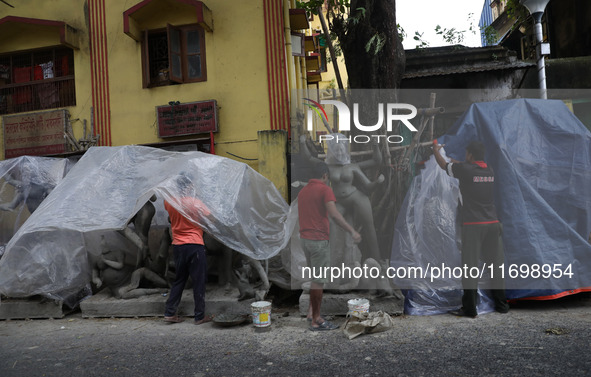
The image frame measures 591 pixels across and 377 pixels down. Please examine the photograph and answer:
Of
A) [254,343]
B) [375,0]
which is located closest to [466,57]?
[375,0]

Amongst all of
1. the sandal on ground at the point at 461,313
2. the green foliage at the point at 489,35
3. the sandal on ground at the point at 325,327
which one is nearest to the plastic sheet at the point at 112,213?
the sandal on ground at the point at 325,327

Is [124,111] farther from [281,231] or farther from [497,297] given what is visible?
[497,297]

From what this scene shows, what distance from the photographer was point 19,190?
6598 mm

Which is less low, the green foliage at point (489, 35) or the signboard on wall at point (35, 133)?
the green foliage at point (489, 35)

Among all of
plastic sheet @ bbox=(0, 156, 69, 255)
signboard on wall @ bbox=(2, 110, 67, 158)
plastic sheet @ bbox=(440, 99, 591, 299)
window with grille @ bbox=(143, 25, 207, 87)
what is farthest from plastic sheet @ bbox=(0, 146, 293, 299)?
signboard on wall @ bbox=(2, 110, 67, 158)

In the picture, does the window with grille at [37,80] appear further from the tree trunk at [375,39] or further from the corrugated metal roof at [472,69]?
the corrugated metal roof at [472,69]

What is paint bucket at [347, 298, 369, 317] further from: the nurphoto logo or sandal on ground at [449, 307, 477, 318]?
the nurphoto logo

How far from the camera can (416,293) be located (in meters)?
5.00

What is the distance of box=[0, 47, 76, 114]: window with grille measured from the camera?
9516 millimetres

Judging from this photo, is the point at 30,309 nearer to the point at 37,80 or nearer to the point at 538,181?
the point at 37,80

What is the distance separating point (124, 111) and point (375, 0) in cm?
553

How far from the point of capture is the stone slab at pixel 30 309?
547cm

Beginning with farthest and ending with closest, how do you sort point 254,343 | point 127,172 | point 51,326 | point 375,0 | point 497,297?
point 375,0 → point 127,172 → point 51,326 → point 497,297 → point 254,343

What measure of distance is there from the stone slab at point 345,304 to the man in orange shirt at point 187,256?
3.69ft
